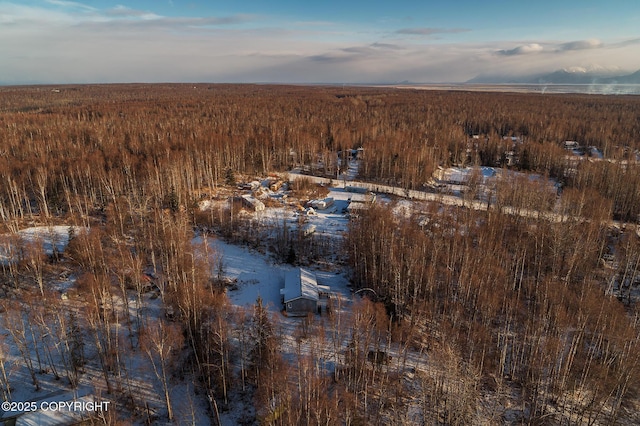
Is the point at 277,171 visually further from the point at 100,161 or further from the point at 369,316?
the point at 369,316

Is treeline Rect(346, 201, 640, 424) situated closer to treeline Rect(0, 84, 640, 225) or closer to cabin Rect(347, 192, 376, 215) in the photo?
cabin Rect(347, 192, 376, 215)

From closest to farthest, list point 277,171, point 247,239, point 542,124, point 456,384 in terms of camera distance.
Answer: point 456,384 < point 247,239 < point 277,171 < point 542,124

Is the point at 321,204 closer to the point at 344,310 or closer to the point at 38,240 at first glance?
the point at 344,310

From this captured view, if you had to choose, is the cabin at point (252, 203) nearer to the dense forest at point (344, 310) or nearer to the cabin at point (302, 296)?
the dense forest at point (344, 310)

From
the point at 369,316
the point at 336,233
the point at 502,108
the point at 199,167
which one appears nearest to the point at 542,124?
the point at 502,108

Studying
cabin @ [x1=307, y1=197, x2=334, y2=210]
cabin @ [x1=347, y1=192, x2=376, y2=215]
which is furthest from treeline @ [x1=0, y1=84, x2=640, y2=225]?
cabin @ [x1=307, y1=197, x2=334, y2=210]

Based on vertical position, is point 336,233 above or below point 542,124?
below

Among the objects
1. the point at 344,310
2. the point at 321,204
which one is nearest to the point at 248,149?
the point at 321,204

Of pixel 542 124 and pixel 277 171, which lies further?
pixel 542 124
